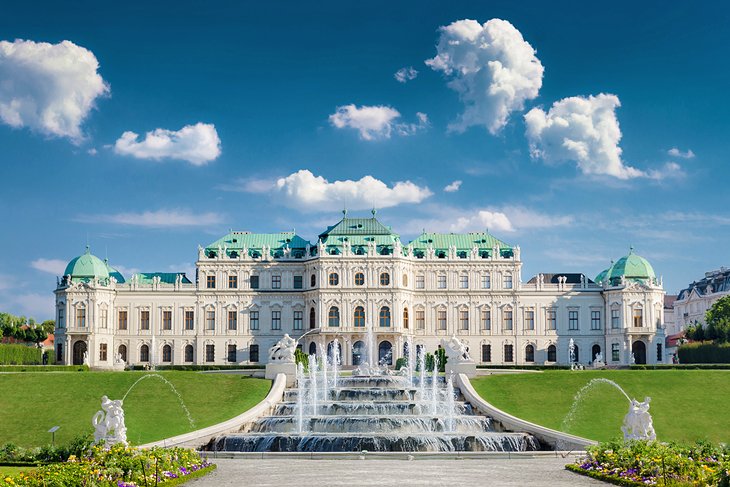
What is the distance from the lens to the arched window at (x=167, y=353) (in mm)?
99438

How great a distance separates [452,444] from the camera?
148ft

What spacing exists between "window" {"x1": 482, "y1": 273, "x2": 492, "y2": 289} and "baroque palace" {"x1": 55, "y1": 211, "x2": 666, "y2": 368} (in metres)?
0.11

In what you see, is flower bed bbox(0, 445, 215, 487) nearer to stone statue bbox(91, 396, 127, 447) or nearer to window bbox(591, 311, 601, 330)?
stone statue bbox(91, 396, 127, 447)

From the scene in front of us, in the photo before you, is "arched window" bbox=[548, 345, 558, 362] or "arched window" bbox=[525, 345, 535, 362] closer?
"arched window" bbox=[548, 345, 558, 362]

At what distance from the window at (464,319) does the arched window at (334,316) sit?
13.7 metres

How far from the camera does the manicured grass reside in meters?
47.8

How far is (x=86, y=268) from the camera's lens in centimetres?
9756

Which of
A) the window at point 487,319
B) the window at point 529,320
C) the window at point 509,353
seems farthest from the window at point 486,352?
the window at point 529,320

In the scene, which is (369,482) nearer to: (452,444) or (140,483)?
(140,483)

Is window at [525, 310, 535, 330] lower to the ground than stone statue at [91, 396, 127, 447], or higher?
higher

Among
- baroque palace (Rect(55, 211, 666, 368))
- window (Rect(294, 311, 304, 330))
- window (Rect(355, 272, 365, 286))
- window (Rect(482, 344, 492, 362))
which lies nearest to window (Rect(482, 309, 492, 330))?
baroque palace (Rect(55, 211, 666, 368))

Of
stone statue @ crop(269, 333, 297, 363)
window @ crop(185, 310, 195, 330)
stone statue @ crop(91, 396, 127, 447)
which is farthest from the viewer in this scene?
window @ crop(185, 310, 195, 330)

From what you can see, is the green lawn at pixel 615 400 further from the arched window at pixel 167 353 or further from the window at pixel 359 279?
the arched window at pixel 167 353

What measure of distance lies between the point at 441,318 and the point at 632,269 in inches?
836
